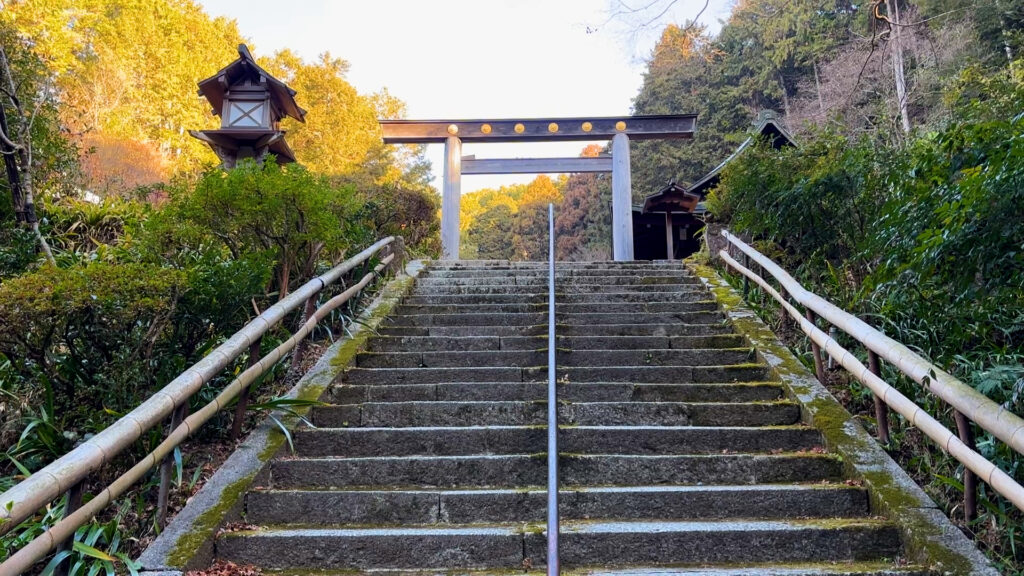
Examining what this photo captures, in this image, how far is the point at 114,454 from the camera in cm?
243

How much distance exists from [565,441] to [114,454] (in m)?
2.10

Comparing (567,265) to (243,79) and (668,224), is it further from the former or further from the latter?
(668,224)

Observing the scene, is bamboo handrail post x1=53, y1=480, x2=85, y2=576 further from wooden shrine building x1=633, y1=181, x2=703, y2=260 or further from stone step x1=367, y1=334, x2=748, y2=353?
wooden shrine building x1=633, y1=181, x2=703, y2=260

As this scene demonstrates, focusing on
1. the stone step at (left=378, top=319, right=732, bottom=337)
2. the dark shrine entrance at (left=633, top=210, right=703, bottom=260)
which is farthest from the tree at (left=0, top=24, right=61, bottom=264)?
the dark shrine entrance at (left=633, top=210, right=703, bottom=260)

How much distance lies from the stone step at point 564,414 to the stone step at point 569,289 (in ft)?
8.97

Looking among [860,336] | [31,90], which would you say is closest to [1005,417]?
[860,336]

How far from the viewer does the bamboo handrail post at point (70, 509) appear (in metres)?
2.26

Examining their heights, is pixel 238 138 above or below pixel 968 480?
above

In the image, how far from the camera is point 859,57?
45.3 feet

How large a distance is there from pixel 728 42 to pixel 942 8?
39.2 feet

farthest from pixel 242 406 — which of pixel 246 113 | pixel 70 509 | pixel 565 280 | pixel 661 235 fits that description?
pixel 661 235

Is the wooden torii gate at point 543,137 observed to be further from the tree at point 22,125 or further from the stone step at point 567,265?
the tree at point 22,125

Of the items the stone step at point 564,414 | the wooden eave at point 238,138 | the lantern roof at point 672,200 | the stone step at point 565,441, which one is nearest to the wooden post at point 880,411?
the stone step at point 565,441

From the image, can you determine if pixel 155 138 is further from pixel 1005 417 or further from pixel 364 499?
pixel 1005 417
